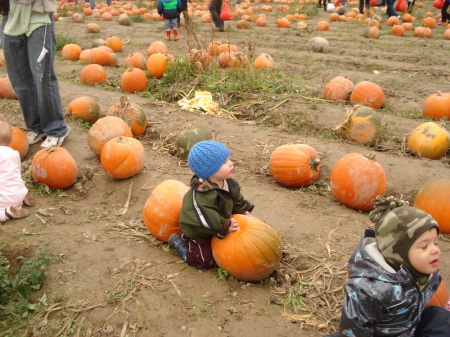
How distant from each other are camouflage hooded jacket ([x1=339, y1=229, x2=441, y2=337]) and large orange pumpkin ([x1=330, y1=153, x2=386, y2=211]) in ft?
7.33

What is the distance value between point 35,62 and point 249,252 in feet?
12.3

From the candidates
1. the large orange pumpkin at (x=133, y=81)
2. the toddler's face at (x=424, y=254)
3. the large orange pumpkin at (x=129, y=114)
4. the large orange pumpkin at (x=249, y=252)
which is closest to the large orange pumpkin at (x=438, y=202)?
the large orange pumpkin at (x=249, y=252)

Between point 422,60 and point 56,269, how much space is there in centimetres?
1085

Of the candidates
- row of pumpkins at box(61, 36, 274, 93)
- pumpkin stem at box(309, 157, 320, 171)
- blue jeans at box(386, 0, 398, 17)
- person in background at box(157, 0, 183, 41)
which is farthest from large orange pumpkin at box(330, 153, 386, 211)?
blue jeans at box(386, 0, 398, 17)

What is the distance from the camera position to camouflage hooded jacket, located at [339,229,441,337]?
2266mm

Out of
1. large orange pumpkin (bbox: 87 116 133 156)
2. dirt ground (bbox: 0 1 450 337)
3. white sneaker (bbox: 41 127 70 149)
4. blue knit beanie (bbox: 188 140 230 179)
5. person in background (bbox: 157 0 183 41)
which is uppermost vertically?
person in background (bbox: 157 0 183 41)

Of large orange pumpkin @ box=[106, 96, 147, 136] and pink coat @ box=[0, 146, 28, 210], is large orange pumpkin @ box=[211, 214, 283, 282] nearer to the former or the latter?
pink coat @ box=[0, 146, 28, 210]

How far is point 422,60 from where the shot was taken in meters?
11.3

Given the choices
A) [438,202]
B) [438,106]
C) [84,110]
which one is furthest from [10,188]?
[438,106]

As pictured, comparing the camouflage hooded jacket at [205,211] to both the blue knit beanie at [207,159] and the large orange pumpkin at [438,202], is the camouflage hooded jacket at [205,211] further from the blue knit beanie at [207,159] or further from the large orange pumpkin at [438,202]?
the large orange pumpkin at [438,202]

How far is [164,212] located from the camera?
12.6ft

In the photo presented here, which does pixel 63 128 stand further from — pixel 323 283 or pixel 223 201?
pixel 323 283

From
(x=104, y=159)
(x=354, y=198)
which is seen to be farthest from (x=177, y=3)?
(x=354, y=198)

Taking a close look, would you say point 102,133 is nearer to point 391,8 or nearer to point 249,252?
point 249,252
